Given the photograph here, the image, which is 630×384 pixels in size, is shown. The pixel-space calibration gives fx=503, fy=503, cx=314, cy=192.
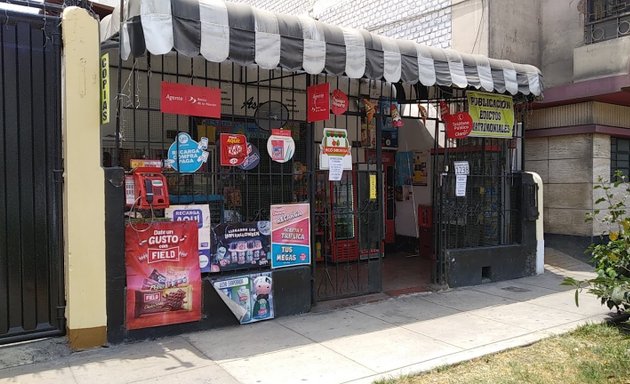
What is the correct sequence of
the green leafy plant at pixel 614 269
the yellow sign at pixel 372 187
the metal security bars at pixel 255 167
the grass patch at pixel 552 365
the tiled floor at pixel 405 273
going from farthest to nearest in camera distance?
the tiled floor at pixel 405 273
the yellow sign at pixel 372 187
the metal security bars at pixel 255 167
the green leafy plant at pixel 614 269
the grass patch at pixel 552 365

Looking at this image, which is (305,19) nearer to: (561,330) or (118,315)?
(118,315)

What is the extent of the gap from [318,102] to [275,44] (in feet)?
4.00

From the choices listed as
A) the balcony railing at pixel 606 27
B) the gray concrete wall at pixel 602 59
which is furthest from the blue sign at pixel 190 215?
the balcony railing at pixel 606 27

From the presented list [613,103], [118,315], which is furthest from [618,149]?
[118,315]

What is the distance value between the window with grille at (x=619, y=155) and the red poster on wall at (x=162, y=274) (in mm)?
9146

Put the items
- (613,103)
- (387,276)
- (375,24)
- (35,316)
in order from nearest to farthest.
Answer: (35,316)
(387,276)
(613,103)
(375,24)

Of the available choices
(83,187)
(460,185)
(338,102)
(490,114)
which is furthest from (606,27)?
(83,187)

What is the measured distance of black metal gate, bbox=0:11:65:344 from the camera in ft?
16.6

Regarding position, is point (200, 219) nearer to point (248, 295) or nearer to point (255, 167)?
point (248, 295)

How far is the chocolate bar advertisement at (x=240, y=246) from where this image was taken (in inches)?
240

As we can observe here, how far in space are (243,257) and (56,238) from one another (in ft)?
6.93

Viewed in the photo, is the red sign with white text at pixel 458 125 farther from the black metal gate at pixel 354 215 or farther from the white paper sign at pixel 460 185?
the black metal gate at pixel 354 215

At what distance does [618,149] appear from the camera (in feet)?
35.4

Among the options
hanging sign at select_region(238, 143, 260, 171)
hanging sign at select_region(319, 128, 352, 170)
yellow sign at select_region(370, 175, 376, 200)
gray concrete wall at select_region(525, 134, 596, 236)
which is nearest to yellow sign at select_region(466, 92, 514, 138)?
yellow sign at select_region(370, 175, 376, 200)
